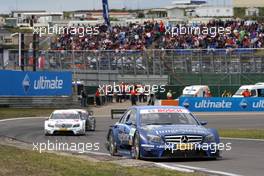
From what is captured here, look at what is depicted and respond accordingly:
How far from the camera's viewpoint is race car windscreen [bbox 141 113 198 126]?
1725cm

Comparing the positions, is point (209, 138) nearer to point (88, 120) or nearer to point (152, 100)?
point (88, 120)

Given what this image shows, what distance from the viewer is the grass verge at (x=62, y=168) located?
1247 centimetres

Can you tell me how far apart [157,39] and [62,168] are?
53844 millimetres

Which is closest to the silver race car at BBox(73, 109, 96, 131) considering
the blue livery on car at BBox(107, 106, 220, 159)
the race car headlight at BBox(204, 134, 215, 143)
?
the blue livery on car at BBox(107, 106, 220, 159)

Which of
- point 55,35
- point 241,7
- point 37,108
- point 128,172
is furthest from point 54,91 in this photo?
point 241,7

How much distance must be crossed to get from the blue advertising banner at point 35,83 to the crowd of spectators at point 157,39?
9110 millimetres

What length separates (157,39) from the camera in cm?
6675

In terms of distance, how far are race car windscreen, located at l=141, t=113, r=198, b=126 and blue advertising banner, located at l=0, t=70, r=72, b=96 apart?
3912cm

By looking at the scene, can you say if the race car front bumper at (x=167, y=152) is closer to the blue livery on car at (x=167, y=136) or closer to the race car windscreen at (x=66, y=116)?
the blue livery on car at (x=167, y=136)

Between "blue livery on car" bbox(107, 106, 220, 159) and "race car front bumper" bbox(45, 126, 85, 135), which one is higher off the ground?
"blue livery on car" bbox(107, 106, 220, 159)

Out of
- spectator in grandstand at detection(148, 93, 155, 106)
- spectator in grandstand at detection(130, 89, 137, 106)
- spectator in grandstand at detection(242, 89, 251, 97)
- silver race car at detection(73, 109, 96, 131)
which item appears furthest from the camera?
spectator in grandstand at detection(130, 89, 137, 106)

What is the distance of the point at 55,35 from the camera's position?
75.1 m

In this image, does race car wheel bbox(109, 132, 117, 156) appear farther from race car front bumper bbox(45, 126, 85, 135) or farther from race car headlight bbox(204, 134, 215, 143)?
race car front bumper bbox(45, 126, 85, 135)

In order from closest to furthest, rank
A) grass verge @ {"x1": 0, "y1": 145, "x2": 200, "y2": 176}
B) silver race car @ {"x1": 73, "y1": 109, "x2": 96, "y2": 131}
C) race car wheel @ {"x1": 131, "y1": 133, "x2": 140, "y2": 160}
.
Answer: grass verge @ {"x1": 0, "y1": 145, "x2": 200, "y2": 176} < race car wheel @ {"x1": 131, "y1": 133, "x2": 140, "y2": 160} < silver race car @ {"x1": 73, "y1": 109, "x2": 96, "y2": 131}
